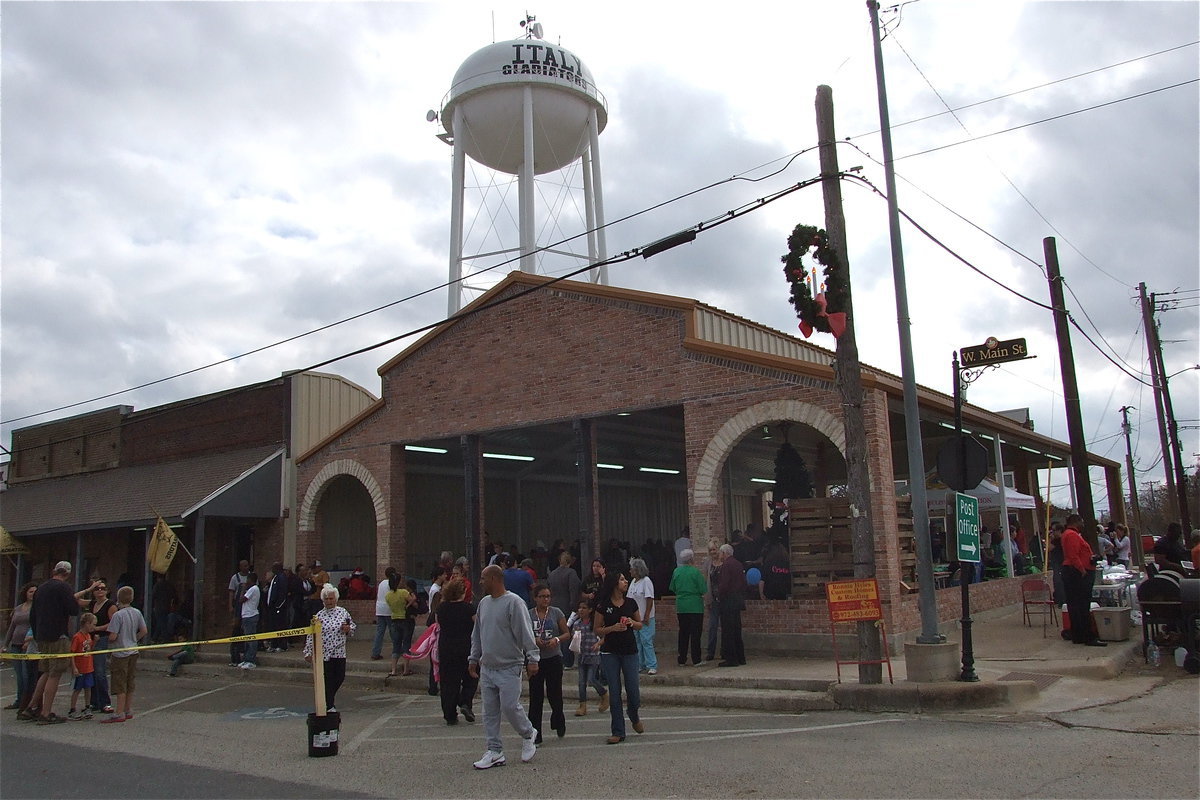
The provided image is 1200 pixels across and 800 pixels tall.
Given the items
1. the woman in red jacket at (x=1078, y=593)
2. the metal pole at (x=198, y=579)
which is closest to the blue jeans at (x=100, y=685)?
the metal pole at (x=198, y=579)

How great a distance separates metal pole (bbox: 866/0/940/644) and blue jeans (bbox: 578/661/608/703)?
11.8 feet

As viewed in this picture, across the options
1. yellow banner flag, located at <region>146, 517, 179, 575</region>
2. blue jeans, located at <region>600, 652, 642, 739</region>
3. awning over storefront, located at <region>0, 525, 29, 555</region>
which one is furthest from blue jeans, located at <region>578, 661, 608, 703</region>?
awning over storefront, located at <region>0, 525, 29, 555</region>

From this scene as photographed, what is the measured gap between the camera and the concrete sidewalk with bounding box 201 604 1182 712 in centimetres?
943

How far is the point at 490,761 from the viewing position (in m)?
7.73

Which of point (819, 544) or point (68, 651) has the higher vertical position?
point (819, 544)

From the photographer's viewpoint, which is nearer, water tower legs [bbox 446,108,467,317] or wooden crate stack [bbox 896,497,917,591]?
wooden crate stack [bbox 896,497,917,591]

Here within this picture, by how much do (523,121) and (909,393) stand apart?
600 inches

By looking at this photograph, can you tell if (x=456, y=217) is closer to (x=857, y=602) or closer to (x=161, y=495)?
(x=161, y=495)

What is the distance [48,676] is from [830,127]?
1165cm

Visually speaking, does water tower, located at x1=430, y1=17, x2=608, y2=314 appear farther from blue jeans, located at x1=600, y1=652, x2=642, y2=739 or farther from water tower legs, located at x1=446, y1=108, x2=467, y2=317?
blue jeans, located at x1=600, y1=652, x2=642, y2=739

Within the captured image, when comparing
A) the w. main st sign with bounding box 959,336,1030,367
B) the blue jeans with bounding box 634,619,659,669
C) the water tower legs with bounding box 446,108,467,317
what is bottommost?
the blue jeans with bounding box 634,619,659,669

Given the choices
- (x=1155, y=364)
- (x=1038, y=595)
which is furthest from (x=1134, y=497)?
(x=1038, y=595)

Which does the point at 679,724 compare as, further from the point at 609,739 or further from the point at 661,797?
the point at 661,797

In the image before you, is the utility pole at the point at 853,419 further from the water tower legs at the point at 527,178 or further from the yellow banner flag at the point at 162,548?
the yellow banner flag at the point at 162,548
